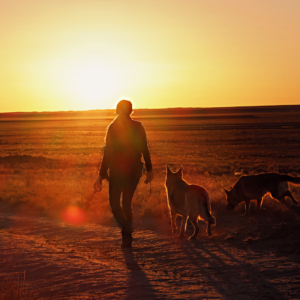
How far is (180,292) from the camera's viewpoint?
434cm

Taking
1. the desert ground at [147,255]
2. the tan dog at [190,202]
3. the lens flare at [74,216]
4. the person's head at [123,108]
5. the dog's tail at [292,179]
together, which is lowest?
the lens flare at [74,216]

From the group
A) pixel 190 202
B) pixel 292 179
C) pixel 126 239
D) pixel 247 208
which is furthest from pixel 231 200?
pixel 126 239

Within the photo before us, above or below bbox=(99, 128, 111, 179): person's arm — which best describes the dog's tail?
below

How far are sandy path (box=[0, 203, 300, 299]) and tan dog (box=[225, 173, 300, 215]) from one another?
73.6 inches

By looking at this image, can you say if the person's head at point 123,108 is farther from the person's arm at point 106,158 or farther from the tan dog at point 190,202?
the tan dog at point 190,202

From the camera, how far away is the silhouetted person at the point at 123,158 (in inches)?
241

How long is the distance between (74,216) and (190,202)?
167 inches

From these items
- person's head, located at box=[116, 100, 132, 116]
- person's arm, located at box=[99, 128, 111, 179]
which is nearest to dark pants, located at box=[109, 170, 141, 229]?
person's arm, located at box=[99, 128, 111, 179]

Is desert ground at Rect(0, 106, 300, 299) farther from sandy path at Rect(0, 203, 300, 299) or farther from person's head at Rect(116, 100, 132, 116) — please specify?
person's head at Rect(116, 100, 132, 116)

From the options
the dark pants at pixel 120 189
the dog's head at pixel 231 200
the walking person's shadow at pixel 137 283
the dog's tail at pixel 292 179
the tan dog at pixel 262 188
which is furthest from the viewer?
the dog's head at pixel 231 200

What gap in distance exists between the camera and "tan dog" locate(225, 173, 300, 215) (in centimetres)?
830

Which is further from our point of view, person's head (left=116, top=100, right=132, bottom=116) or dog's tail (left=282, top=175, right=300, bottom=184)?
dog's tail (left=282, top=175, right=300, bottom=184)

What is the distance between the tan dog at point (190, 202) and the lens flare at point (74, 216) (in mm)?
2733

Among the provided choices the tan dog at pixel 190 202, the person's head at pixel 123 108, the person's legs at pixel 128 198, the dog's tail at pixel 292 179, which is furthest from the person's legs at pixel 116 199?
the dog's tail at pixel 292 179
